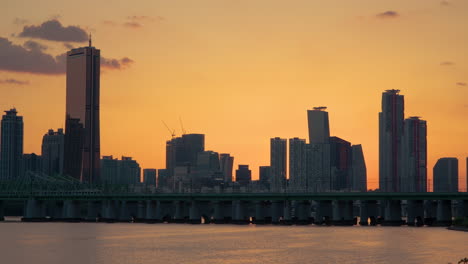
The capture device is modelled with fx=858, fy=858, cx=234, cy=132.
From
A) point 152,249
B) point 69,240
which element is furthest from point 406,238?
→ point 69,240

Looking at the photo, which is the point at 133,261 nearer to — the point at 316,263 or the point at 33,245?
the point at 316,263

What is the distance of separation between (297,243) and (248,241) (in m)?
10.8

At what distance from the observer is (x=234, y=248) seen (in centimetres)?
14488

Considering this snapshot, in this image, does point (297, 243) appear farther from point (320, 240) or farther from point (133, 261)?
point (133, 261)

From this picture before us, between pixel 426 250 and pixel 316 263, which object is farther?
pixel 426 250

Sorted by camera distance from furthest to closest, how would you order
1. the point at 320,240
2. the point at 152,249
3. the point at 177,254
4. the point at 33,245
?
the point at 320,240
the point at 33,245
the point at 152,249
the point at 177,254

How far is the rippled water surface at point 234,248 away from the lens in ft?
406

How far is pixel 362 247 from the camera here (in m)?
146

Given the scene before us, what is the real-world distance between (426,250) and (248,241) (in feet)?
131

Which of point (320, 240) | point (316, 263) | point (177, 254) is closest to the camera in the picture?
point (316, 263)

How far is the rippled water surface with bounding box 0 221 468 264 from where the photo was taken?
123625mm

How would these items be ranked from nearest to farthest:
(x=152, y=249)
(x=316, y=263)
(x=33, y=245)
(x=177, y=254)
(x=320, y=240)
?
(x=316, y=263), (x=177, y=254), (x=152, y=249), (x=33, y=245), (x=320, y=240)

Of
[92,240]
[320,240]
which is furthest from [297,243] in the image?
[92,240]

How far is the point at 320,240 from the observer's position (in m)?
167
